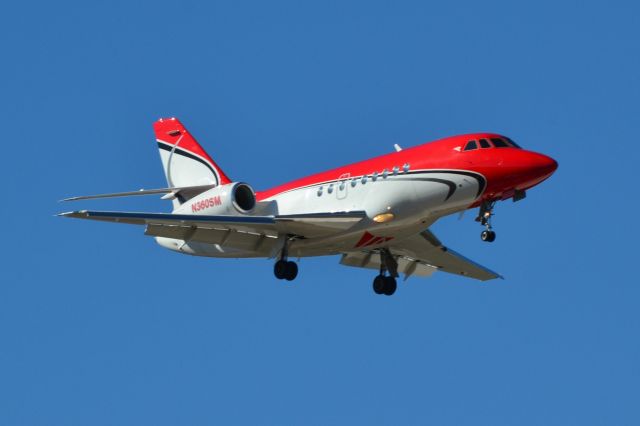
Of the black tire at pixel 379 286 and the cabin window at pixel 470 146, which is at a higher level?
the cabin window at pixel 470 146

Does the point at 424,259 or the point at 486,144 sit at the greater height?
the point at 486,144

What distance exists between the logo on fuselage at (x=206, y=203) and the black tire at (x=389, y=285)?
4.82 m

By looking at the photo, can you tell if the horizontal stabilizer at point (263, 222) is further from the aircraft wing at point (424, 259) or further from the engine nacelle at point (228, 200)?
the aircraft wing at point (424, 259)

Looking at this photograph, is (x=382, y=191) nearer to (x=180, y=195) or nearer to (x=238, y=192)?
(x=238, y=192)

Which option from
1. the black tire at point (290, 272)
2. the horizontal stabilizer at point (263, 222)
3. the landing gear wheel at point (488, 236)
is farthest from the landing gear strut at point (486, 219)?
the black tire at point (290, 272)

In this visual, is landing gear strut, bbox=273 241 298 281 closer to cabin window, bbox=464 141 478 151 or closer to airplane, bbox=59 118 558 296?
airplane, bbox=59 118 558 296

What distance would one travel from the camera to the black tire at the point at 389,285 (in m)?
34.3

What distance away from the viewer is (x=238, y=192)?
109ft

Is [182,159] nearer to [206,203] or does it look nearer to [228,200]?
[206,203]

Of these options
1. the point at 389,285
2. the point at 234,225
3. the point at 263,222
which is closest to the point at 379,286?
the point at 389,285

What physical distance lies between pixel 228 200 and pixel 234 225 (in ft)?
4.01

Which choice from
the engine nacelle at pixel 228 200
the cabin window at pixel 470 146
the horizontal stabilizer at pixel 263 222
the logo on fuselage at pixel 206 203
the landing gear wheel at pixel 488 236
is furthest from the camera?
the logo on fuselage at pixel 206 203

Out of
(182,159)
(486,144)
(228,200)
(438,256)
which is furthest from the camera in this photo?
(182,159)

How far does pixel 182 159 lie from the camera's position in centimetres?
3788
